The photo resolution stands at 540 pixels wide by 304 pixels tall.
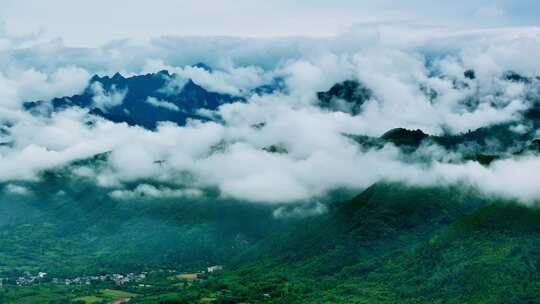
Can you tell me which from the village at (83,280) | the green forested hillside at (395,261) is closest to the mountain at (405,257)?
the green forested hillside at (395,261)

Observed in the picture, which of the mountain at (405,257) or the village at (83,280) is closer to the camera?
the mountain at (405,257)

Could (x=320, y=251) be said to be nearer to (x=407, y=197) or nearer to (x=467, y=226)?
(x=407, y=197)

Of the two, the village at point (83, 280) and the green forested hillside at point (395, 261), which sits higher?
the village at point (83, 280)

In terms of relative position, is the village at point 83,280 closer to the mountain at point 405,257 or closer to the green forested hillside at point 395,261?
the green forested hillside at point 395,261

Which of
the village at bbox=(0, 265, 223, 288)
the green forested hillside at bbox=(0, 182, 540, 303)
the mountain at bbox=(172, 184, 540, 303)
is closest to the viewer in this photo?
the mountain at bbox=(172, 184, 540, 303)

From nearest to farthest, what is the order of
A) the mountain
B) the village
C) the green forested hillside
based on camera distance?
the mountain < the green forested hillside < the village

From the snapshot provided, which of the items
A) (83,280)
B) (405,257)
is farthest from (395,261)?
(83,280)

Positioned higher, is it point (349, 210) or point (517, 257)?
point (349, 210)

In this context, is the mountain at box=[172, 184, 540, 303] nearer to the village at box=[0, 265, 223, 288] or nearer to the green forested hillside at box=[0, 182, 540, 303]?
the green forested hillside at box=[0, 182, 540, 303]

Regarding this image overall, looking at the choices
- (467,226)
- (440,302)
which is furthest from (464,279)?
(467,226)

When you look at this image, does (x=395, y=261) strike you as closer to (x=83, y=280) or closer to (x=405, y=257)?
(x=405, y=257)

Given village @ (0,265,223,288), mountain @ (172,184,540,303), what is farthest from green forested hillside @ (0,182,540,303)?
village @ (0,265,223,288)
